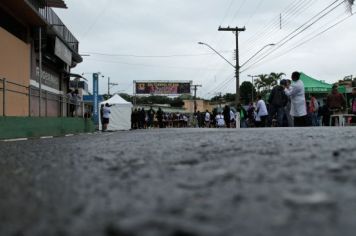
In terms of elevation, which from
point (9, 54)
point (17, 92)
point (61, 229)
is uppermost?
point (9, 54)

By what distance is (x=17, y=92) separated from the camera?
13.1m

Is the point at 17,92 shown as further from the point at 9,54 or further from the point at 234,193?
the point at 234,193

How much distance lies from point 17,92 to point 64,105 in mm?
5660

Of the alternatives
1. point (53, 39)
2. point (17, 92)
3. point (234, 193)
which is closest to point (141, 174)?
point (234, 193)

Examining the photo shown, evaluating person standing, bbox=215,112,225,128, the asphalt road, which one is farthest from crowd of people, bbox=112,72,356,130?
the asphalt road

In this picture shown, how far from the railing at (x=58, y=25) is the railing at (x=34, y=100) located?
4.61 m

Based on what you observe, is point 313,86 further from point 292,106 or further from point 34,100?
point 34,100

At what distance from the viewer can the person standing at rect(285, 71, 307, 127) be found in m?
11.9

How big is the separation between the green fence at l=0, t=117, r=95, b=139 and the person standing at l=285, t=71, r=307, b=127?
6903 mm

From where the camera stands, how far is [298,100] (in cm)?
1201

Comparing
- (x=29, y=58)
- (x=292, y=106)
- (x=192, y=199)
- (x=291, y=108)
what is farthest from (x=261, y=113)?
(x=192, y=199)

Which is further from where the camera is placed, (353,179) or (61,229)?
(353,179)

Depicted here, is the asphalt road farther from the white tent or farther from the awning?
the white tent

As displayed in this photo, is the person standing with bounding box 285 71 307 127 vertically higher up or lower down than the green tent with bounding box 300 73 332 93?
lower down
